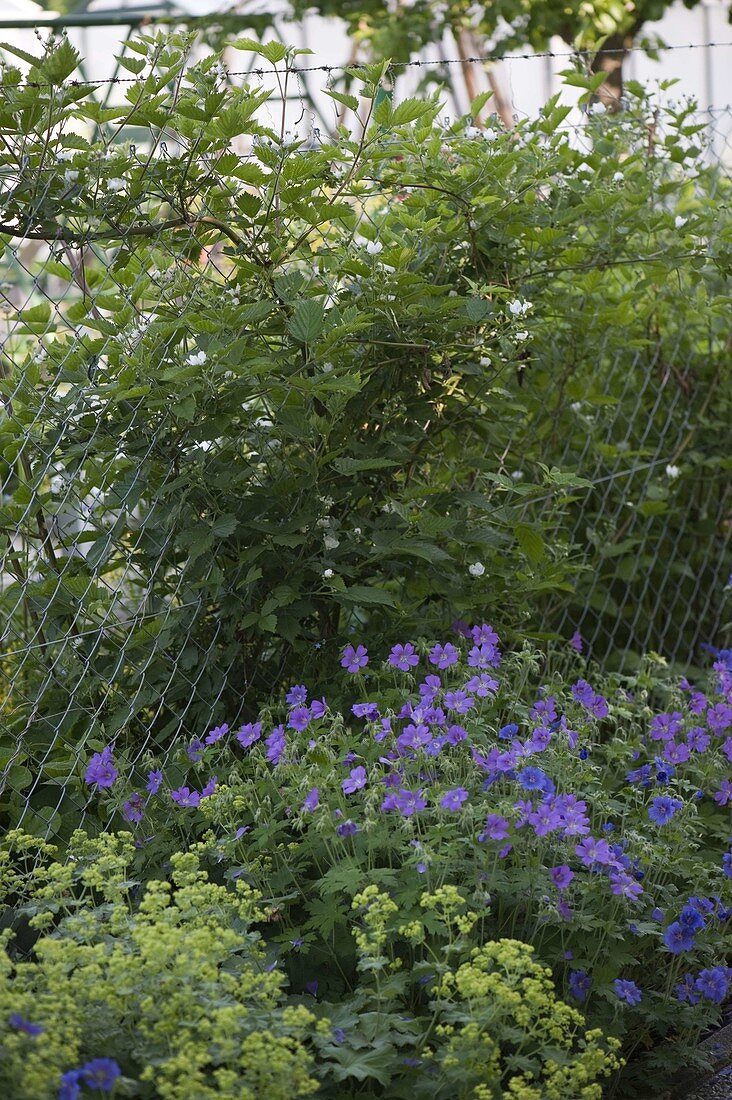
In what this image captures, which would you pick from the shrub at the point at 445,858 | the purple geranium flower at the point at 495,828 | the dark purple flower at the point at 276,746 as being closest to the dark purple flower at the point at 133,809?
the shrub at the point at 445,858

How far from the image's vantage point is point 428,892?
188 centimetres

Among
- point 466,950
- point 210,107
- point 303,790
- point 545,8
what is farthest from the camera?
point 545,8

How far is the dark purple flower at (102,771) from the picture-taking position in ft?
7.42

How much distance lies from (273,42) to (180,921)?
1.60m

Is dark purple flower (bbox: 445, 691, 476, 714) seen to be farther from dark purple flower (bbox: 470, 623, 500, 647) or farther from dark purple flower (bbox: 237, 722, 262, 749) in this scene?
dark purple flower (bbox: 237, 722, 262, 749)

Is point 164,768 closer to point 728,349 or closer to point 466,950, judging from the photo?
point 466,950

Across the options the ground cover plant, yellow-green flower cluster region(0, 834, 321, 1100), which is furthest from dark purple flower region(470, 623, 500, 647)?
yellow-green flower cluster region(0, 834, 321, 1100)

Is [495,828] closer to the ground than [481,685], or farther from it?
closer to the ground

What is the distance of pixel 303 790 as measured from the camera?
202 cm

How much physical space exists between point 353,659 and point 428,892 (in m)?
0.64

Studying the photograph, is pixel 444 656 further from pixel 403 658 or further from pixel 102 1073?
pixel 102 1073

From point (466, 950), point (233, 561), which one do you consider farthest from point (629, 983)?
point (233, 561)

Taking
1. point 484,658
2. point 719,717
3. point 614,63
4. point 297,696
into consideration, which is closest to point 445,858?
point 297,696

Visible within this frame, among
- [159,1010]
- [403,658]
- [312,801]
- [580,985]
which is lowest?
[159,1010]
